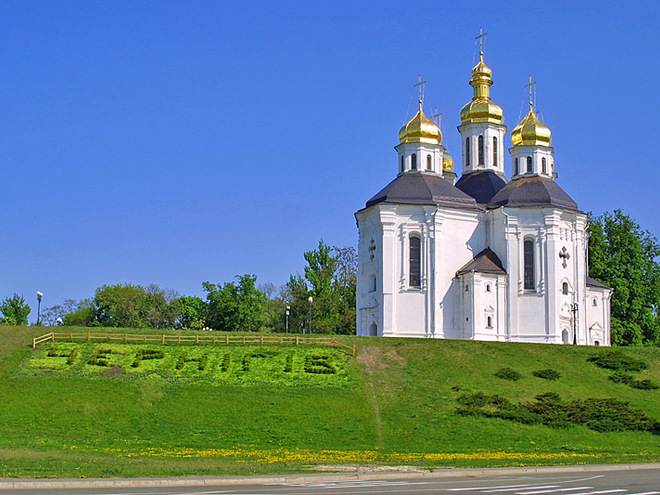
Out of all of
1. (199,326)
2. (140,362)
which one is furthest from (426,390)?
(199,326)

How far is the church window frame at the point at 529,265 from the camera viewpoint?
56.5 m

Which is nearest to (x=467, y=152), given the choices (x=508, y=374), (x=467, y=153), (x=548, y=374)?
(x=467, y=153)

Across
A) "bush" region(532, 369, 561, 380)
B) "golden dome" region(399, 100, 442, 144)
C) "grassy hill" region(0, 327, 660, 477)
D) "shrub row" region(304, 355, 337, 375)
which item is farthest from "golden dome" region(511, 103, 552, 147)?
"shrub row" region(304, 355, 337, 375)

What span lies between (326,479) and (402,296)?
1375 inches

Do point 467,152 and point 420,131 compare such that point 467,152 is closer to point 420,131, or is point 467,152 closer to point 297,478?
point 420,131

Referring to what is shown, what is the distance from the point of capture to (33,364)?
39.8 meters

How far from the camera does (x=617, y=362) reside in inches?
1779

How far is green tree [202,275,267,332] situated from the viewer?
2970 inches

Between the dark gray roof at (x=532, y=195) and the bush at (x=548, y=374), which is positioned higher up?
the dark gray roof at (x=532, y=195)

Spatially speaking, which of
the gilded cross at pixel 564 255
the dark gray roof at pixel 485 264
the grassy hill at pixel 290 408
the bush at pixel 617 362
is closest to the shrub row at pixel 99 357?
the grassy hill at pixel 290 408

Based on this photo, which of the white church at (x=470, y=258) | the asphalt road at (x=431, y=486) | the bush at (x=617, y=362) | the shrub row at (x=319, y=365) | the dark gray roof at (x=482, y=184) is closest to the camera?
the asphalt road at (x=431, y=486)

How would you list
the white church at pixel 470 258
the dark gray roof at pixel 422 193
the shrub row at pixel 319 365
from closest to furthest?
the shrub row at pixel 319 365
the white church at pixel 470 258
the dark gray roof at pixel 422 193

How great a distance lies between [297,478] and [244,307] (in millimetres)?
54649

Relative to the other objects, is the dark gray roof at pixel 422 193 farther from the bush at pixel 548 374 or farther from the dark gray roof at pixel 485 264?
the bush at pixel 548 374
